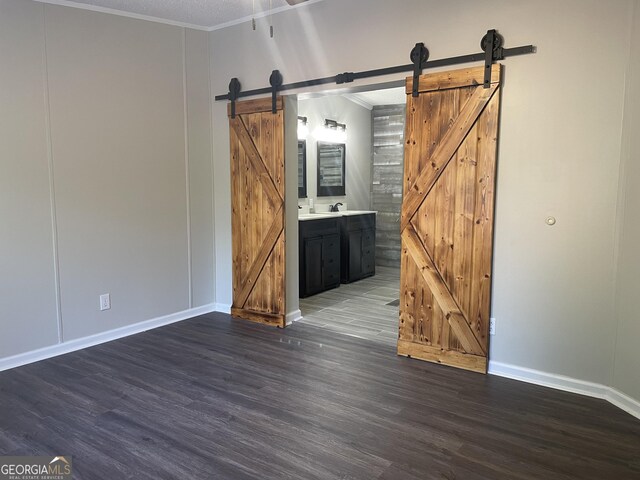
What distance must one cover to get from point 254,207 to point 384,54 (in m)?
1.77

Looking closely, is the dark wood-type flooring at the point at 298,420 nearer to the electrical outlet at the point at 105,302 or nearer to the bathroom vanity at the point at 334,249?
the electrical outlet at the point at 105,302

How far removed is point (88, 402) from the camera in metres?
2.79

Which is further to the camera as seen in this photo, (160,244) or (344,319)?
(344,319)

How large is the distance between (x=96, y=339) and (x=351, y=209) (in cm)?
424

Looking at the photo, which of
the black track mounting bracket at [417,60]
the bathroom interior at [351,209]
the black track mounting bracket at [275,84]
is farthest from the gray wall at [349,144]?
the black track mounting bracket at [417,60]

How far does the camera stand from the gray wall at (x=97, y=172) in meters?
3.27

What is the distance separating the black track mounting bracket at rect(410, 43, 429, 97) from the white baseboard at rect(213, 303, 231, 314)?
8.91 feet

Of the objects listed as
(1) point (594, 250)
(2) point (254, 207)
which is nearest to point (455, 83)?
(1) point (594, 250)

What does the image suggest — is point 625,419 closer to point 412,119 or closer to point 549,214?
point 549,214

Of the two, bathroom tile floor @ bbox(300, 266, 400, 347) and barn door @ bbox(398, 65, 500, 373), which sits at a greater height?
barn door @ bbox(398, 65, 500, 373)

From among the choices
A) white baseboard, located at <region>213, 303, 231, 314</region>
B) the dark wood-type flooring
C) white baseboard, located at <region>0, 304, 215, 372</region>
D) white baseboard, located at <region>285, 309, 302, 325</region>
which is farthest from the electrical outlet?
white baseboard, located at <region>285, 309, 302, 325</region>

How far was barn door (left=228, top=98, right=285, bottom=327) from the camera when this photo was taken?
419cm

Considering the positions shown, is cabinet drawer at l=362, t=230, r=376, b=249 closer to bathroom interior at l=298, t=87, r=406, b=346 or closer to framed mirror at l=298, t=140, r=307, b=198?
bathroom interior at l=298, t=87, r=406, b=346

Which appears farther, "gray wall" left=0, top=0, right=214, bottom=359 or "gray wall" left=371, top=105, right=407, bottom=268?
"gray wall" left=371, top=105, right=407, bottom=268
